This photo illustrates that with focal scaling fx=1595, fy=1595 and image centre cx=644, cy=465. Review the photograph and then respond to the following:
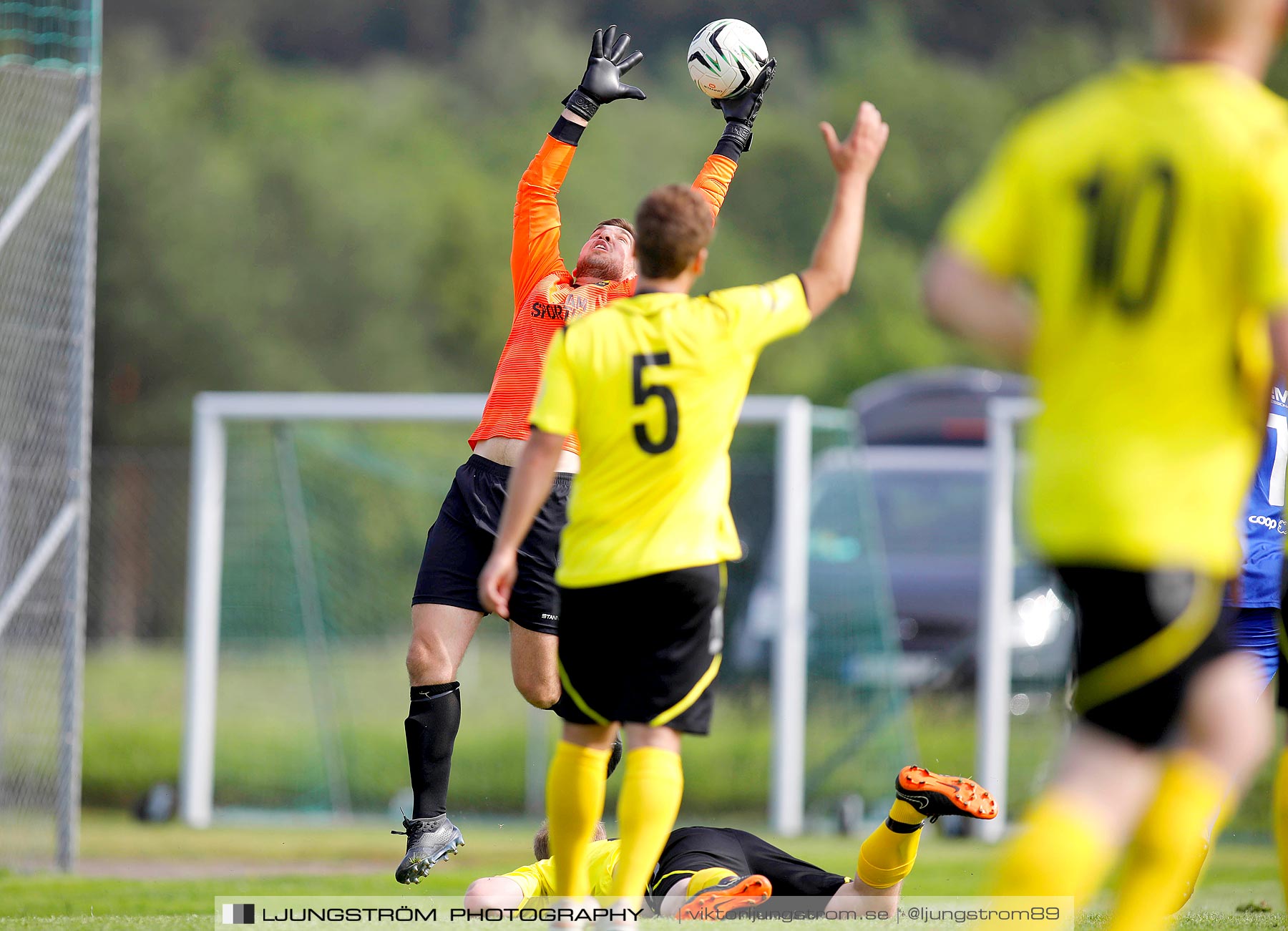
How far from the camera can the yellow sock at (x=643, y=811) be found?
Answer: 3707 millimetres

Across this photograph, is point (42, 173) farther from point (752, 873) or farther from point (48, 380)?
point (752, 873)

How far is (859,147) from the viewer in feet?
12.5

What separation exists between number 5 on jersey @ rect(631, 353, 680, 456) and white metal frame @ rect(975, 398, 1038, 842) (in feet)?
22.2

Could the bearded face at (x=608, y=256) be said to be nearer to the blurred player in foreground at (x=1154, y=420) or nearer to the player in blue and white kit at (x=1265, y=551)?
the player in blue and white kit at (x=1265, y=551)

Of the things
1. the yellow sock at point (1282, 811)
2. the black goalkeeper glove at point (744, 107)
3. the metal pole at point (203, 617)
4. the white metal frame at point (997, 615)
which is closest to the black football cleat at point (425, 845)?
the black goalkeeper glove at point (744, 107)

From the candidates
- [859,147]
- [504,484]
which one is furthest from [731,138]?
[859,147]

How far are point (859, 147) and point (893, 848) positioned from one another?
6.96 ft

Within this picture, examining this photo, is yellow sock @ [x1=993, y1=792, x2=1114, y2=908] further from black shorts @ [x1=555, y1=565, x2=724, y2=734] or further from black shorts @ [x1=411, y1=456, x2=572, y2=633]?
black shorts @ [x1=411, y1=456, x2=572, y2=633]

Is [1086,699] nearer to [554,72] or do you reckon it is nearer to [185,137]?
[185,137]

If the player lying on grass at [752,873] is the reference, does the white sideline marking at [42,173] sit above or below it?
above

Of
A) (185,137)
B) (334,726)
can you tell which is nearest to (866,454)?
(334,726)

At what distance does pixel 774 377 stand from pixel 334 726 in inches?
1084

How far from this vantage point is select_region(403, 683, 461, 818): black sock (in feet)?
17.5

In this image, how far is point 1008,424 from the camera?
34.6 ft
